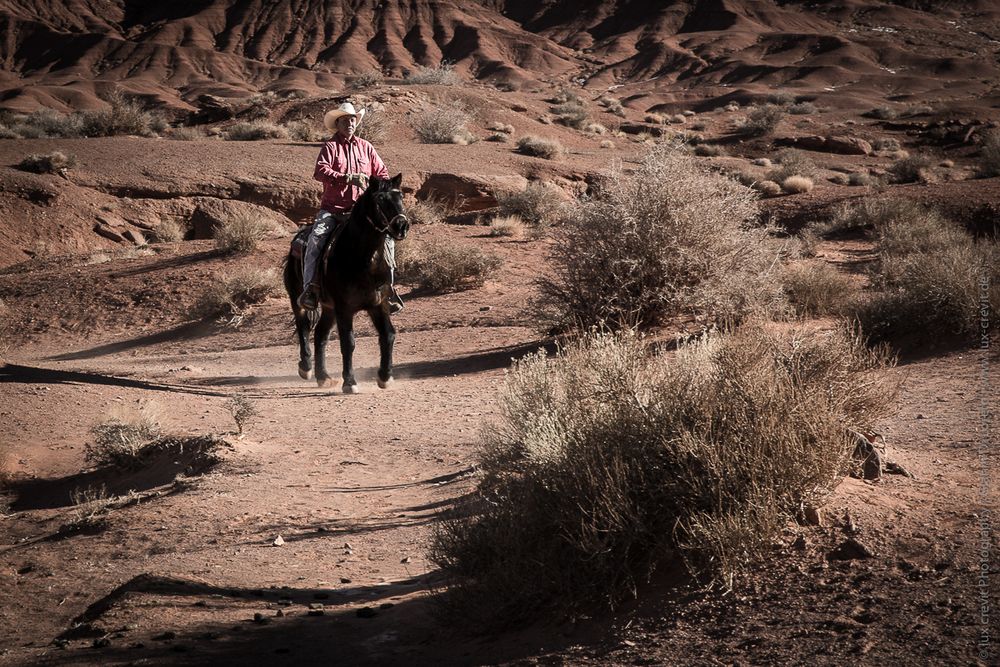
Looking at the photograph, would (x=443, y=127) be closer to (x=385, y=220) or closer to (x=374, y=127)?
(x=374, y=127)

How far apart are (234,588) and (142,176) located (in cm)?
2228

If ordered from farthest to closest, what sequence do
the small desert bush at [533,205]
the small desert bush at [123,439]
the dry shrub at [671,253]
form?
the small desert bush at [533,205] → the dry shrub at [671,253] → the small desert bush at [123,439]

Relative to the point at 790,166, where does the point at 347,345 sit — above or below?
below

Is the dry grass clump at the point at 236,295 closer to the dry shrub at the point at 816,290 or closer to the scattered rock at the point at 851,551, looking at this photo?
the dry shrub at the point at 816,290

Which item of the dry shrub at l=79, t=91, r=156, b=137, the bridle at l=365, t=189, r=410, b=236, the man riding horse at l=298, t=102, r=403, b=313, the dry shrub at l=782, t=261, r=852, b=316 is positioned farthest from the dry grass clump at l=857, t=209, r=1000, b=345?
the dry shrub at l=79, t=91, r=156, b=137

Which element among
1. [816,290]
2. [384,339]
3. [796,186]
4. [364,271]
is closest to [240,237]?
[384,339]

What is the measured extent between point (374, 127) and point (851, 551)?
2805 cm

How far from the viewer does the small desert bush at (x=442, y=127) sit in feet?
98.0

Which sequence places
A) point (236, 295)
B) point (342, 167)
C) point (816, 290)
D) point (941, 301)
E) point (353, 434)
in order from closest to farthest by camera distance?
point (353, 434)
point (941, 301)
point (342, 167)
point (816, 290)
point (236, 295)

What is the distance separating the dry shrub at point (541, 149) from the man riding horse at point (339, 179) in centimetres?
1886

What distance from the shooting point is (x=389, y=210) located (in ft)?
29.3

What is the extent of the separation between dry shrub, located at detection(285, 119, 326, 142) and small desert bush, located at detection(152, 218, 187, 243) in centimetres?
799

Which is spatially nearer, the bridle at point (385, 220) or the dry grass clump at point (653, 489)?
the dry grass clump at point (653, 489)

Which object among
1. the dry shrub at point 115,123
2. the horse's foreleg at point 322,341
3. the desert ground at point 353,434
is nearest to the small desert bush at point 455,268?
the desert ground at point 353,434
